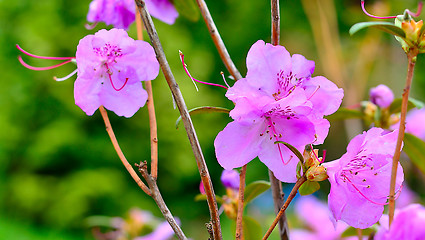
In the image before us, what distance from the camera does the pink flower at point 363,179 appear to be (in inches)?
14.7

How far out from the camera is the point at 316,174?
1.20 feet

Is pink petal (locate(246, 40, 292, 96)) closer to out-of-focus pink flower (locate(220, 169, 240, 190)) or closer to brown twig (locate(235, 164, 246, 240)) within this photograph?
brown twig (locate(235, 164, 246, 240))

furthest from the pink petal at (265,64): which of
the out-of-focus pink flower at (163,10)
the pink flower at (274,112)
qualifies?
the out-of-focus pink flower at (163,10)

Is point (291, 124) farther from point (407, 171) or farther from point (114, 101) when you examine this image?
point (407, 171)

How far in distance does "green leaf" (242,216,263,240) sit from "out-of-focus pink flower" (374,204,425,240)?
0.16 metres

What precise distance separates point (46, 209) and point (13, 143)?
47cm

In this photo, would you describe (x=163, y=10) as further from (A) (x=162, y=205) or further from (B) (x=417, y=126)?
(B) (x=417, y=126)

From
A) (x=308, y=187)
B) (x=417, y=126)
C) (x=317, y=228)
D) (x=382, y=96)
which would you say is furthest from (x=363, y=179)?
(x=317, y=228)

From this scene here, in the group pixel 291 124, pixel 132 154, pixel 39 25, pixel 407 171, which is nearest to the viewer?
pixel 291 124

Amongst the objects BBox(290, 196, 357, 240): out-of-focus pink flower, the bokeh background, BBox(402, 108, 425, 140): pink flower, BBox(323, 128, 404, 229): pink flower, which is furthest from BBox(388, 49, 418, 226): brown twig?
the bokeh background

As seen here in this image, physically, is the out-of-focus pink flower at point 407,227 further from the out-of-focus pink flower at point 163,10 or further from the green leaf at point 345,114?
the out-of-focus pink flower at point 163,10

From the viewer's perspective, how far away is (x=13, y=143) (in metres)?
3.04

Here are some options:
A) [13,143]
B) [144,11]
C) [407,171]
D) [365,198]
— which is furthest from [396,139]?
[13,143]

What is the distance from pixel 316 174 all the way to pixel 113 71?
0.20m
